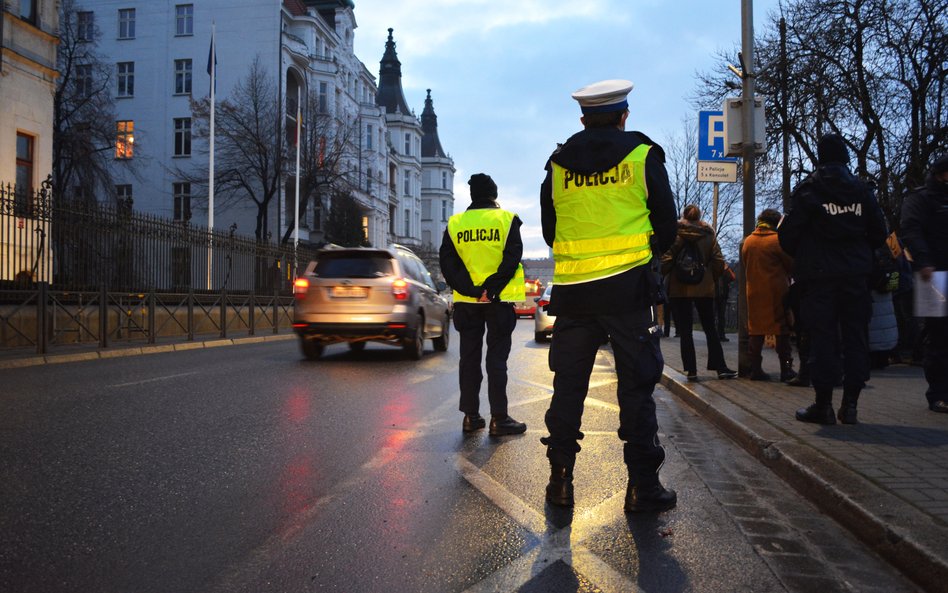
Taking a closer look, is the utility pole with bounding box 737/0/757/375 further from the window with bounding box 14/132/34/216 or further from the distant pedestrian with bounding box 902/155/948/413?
the window with bounding box 14/132/34/216

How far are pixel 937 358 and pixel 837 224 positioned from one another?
1.60 metres

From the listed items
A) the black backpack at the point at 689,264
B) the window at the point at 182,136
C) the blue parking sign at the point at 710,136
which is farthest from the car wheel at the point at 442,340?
the window at the point at 182,136

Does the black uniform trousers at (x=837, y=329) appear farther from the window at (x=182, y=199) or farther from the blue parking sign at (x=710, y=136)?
the window at (x=182, y=199)

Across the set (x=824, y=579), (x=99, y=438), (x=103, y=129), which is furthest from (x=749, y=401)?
(x=103, y=129)

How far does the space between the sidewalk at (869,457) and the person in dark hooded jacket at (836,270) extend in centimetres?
36

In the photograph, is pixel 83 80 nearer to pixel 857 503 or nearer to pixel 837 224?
pixel 837 224

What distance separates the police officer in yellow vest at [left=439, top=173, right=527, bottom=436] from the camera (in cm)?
629

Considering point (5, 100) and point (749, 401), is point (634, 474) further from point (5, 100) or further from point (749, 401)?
point (5, 100)

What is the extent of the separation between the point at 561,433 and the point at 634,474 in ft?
1.39

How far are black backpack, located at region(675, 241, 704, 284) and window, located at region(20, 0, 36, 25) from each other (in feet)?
66.3

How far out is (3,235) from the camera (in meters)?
15.2

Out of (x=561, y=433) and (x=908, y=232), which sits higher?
(x=908, y=232)

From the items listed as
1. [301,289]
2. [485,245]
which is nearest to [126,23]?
[301,289]

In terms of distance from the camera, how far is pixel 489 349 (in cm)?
640
